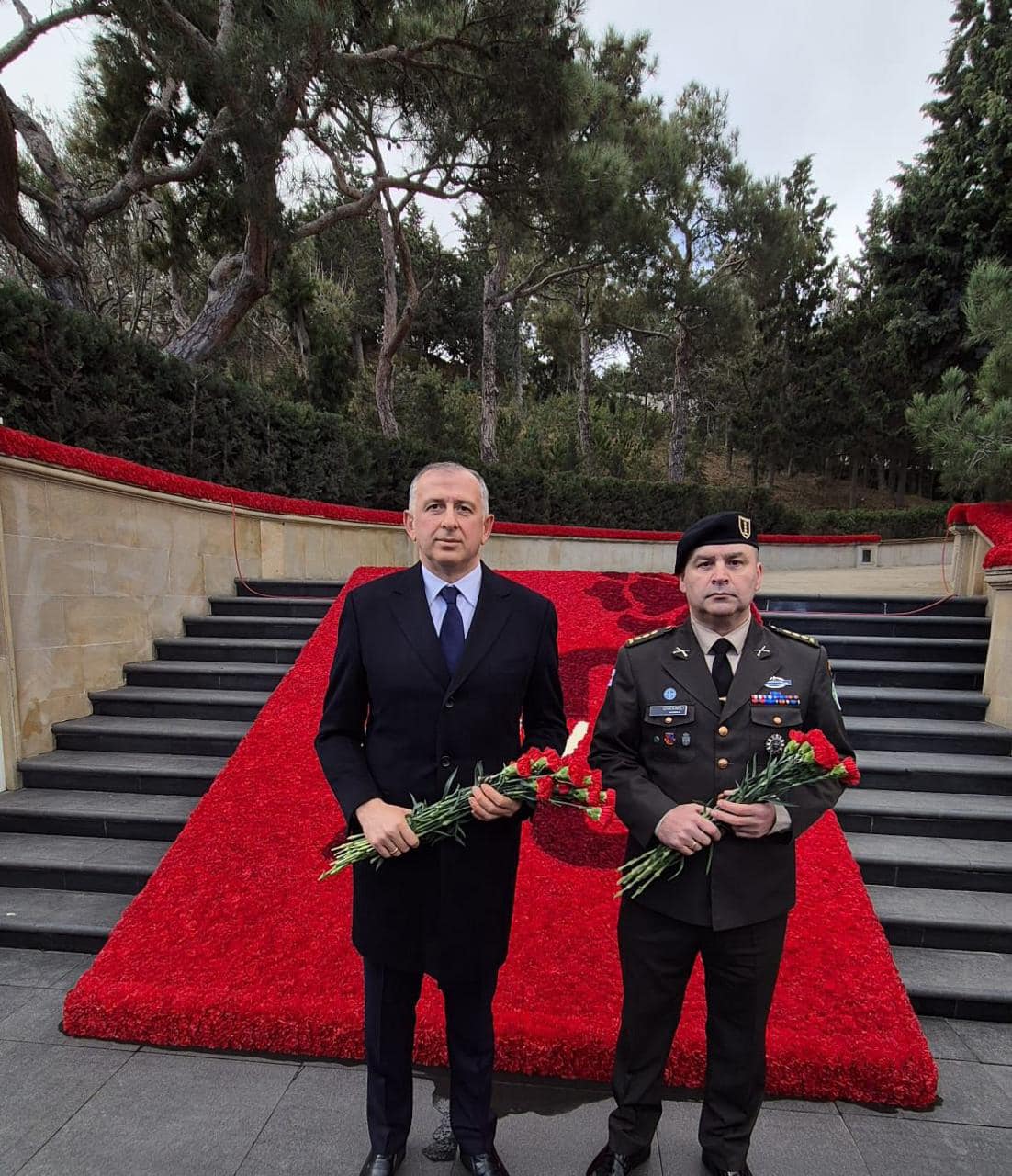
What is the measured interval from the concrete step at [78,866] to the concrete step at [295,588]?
3.02 metres

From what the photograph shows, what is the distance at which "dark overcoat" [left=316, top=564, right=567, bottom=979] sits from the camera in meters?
1.57

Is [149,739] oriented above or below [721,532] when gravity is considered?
below

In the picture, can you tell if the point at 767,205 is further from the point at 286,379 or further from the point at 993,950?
the point at 993,950

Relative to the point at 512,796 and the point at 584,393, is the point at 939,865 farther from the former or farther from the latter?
the point at 584,393

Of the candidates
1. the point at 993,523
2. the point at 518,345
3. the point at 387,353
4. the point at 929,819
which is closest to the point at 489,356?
the point at 387,353

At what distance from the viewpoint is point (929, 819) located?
3.27 meters

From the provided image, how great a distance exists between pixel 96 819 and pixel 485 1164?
2795 millimetres

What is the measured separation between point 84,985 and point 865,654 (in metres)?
4.94

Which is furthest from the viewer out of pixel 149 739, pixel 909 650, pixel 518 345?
pixel 518 345

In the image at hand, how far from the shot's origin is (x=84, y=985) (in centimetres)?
243

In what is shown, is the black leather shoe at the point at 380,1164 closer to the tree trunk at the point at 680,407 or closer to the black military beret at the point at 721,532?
the black military beret at the point at 721,532

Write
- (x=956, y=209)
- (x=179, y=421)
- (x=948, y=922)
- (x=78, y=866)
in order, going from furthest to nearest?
(x=956, y=209)
(x=179, y=421)
(x=78, y=866)
(x=948, y=922)

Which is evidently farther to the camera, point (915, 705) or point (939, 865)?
point (915, 705)

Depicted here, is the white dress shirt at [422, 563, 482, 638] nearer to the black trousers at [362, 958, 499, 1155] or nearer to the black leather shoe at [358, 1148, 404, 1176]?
the black trousers at [362, 958, 499, 1155]
